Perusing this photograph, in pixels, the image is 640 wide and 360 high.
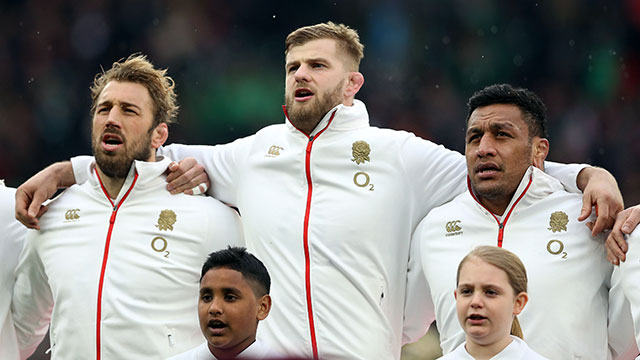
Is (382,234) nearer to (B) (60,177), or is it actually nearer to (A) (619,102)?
(B) (60,177)

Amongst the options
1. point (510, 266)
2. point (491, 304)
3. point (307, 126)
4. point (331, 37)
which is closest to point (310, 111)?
point (307, 126)

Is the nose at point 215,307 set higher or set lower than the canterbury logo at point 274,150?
lower

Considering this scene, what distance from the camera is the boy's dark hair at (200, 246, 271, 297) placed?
4.61 meters

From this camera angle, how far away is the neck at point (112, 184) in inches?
222

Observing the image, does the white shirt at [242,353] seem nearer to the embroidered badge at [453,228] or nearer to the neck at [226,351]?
the neck at [226,351]

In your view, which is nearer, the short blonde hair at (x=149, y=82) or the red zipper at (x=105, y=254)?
the red zipper at (x=105, y=254)

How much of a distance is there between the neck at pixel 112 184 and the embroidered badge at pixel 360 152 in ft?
4.24

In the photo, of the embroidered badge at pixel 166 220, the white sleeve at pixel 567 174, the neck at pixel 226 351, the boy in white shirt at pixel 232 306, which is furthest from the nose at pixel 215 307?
the white sleeve at pixel 567 174

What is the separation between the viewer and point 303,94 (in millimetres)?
5594

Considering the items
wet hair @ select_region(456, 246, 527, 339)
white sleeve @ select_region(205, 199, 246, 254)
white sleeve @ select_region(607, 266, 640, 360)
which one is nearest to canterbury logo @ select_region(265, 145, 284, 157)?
white sleeve @ select_region(205, 199, 246, 254)

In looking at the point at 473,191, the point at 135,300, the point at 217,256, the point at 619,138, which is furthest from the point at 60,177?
the point at 619,138

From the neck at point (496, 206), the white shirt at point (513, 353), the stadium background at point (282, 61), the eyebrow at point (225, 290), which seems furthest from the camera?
the stadium background at point (282, 61)

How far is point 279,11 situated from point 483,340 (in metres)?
6.95

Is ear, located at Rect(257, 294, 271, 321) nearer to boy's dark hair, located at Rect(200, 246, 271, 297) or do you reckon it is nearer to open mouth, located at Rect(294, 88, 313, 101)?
boy's dark hair, located at Rect(200, 246, 271, 297)
